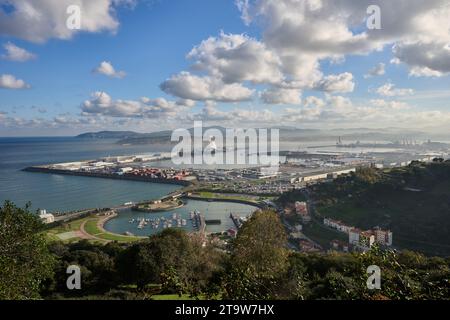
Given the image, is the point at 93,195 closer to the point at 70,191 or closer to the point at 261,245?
the point at 70,191

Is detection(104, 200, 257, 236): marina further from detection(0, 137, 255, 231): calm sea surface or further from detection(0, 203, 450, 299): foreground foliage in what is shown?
detection(0, 203, 450, 299): foreground foliage

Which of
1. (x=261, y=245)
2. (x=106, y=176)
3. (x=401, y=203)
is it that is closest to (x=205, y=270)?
(x=261, y=245)

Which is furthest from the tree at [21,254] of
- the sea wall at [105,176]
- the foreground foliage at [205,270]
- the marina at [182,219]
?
the sea wall at [105,176]

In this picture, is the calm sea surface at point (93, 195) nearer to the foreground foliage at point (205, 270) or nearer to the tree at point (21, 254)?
the foreground foliage at point (205, 270)

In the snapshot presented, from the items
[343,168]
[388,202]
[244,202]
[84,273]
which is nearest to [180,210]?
[244,202]

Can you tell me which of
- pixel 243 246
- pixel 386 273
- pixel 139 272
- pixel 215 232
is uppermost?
pixel 386 273

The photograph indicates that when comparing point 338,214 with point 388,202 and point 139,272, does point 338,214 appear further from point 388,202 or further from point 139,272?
point 139,272
